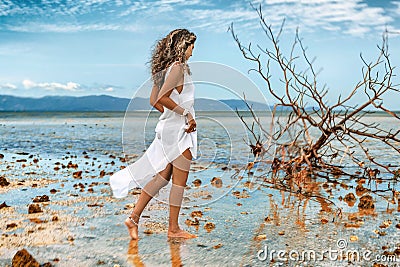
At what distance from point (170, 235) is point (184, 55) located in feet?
5.26

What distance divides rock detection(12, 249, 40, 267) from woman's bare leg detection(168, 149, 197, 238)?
1.25 meters

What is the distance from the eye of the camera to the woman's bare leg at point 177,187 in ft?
14.6

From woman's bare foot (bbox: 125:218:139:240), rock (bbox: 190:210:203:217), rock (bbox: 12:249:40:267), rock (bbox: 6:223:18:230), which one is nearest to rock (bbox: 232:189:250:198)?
rock (bbox: 190:210:203:217)

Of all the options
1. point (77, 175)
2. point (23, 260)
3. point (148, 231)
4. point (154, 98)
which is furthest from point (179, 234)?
point (77, 175)

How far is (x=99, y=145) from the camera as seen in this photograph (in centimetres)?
1366

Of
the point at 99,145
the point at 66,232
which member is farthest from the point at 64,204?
the point at 99,145

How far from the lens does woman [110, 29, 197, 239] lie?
4.35 meters

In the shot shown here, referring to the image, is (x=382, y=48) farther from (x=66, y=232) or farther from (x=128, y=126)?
(x=66, y=232)

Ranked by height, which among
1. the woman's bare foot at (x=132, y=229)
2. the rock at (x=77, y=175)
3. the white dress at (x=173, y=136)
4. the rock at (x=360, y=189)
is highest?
the white dress at (x=173, y=136)

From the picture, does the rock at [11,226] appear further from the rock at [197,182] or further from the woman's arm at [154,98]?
the rock at [197,182]

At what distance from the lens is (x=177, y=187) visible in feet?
14.8

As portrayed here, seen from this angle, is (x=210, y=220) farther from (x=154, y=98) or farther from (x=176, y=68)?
(x=176, y=68)

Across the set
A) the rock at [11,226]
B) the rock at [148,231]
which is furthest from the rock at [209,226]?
the rock at [11,226]

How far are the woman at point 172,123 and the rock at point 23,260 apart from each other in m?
0.99
